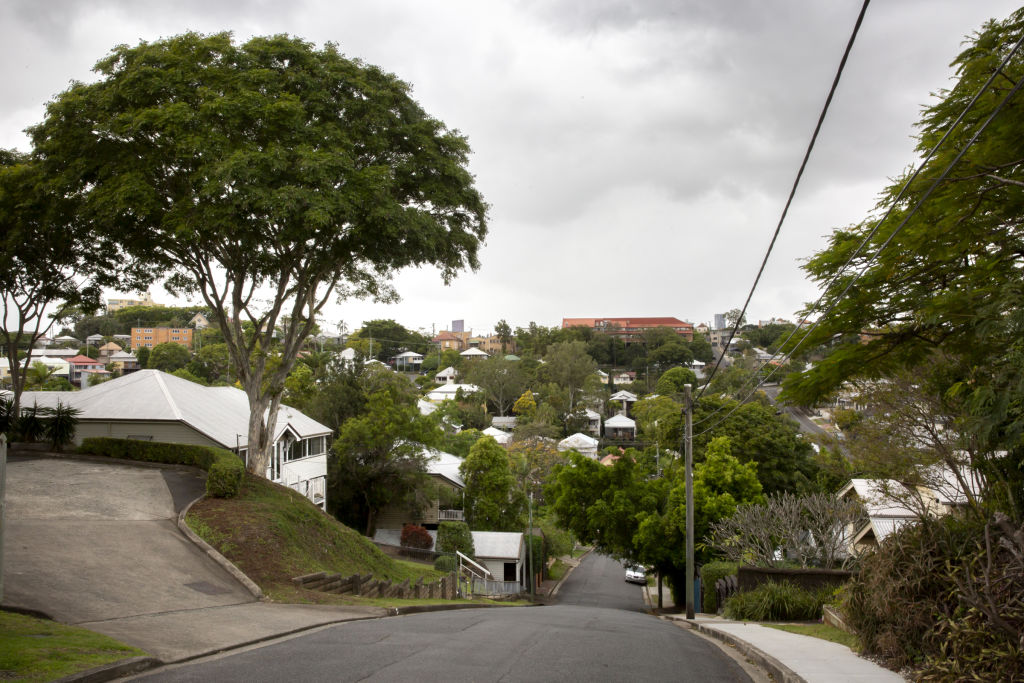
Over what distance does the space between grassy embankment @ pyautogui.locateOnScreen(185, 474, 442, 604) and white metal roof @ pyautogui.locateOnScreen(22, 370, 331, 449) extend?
7717mm

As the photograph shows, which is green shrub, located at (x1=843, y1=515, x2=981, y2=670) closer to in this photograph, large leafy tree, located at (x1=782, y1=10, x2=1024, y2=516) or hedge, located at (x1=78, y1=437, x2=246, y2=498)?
large leafy tree, located at (x1=782, y1=10, x2=1024, y2=516)

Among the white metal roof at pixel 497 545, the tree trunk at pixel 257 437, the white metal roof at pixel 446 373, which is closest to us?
the tree trunk at pixel 257 437

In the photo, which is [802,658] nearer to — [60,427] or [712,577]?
[712,577]

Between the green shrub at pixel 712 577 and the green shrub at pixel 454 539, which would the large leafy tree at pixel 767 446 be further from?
the green shrub at pixel 712 577

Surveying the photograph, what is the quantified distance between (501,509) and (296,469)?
14835 mm

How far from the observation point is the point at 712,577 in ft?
86.4

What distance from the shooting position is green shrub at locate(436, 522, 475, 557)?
127ft

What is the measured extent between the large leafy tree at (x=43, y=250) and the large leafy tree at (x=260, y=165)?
0.86 metres

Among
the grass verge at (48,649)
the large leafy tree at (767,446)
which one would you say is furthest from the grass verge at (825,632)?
the large leafy tree at (767,446)

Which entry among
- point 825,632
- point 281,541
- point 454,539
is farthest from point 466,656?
point 454,539

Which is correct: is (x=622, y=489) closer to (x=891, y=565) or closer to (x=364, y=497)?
(x=364, y=497)

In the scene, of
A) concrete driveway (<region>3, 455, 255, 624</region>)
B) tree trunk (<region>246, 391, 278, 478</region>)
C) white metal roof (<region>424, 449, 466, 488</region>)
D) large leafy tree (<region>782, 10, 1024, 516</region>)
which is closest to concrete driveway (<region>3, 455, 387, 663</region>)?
concrete driveway (<region>3, 455, 255, 624</region>)

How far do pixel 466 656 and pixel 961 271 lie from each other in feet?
28.8

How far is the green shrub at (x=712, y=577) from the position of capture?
996 inches
